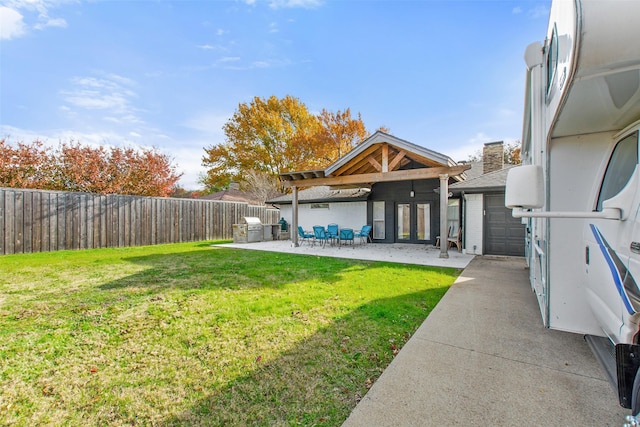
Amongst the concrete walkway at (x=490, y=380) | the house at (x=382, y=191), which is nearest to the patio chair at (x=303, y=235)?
the house at (x=382, y=191)

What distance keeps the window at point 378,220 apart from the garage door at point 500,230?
512 cm

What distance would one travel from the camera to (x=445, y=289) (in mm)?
5402

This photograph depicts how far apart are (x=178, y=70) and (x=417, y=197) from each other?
13471 millimetres

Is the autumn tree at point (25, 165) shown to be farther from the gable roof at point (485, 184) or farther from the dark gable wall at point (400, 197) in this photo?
the gable roof at point (485, 184)

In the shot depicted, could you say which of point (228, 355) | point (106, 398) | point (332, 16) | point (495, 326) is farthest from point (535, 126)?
point (332, 16)

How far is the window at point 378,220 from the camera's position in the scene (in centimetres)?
1386

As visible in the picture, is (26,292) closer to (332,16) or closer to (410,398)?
→ (410,398)

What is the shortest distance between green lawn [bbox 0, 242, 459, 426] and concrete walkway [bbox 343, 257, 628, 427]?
8.7 inches

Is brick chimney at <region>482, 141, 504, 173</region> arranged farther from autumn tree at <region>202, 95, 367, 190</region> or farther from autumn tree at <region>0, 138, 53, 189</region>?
autumn tree at <region>0, 138, 53, 189</region>

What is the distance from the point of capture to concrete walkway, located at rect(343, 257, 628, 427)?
199 centimetres

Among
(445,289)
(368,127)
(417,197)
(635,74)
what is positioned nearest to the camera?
(635,74)

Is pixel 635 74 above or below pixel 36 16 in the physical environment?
below

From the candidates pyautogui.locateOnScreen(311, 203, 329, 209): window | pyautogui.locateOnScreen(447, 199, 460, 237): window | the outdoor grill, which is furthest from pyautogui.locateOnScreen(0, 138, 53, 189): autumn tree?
pyautogui.locateOnScreen(447, 199, 460, 237): window

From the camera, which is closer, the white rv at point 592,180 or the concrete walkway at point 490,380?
the white rv at point 592,180
